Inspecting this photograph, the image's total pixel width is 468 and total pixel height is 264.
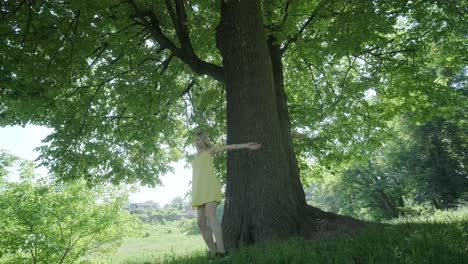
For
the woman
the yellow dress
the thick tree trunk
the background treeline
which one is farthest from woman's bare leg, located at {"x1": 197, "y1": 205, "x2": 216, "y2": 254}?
the background treeline

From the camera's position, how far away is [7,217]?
19078 mm

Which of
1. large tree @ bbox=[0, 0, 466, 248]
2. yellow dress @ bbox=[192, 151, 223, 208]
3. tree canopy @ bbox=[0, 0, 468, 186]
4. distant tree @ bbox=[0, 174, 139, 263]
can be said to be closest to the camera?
yellow dress @ bbox=[192, 151, 223, 208]

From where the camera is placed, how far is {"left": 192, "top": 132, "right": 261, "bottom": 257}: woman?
546 centimetres

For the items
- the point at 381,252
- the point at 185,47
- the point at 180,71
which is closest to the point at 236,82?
the point at 185,47

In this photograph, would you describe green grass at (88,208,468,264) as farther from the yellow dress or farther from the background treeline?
the background treeline

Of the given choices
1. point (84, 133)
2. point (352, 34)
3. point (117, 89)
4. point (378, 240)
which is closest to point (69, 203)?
point (84, 133)

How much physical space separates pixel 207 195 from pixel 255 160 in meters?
1.39

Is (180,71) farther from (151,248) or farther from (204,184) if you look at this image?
(151,248)

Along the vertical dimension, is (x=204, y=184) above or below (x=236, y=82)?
below

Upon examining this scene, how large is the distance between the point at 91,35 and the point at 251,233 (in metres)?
5.96

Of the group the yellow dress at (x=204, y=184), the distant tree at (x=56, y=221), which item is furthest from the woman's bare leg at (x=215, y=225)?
the distant tree at (x=56, y=221)

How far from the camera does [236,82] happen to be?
292 inches

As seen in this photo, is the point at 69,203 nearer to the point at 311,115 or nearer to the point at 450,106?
the point at 311,115

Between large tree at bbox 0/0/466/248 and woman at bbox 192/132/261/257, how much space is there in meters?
0.90
